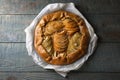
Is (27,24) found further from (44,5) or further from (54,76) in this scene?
(54,76)

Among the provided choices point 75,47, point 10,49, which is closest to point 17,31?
point 10,49

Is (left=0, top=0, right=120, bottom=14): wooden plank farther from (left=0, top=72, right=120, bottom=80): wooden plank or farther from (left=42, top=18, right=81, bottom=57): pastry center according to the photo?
(left=0, top=72, right=120, bottom=80): wooden plank

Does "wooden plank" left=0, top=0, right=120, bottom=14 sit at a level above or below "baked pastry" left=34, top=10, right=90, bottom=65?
above

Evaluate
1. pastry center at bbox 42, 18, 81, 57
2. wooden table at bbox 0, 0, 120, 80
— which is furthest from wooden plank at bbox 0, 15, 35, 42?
pastry center at bbox 42, 18, 81, 57

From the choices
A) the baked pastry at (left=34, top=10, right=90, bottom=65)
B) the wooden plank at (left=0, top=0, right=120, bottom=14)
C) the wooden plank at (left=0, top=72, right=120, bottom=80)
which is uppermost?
the wooden plank at (left=0, top=0, right=120, bottom=14)

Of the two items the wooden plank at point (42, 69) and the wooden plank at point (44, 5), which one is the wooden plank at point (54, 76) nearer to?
the wooden plank at point (42, 69)

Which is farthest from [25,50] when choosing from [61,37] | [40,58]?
[61,37]

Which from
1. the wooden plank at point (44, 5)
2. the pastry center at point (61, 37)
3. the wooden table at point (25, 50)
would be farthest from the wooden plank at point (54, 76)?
the wooden plank at point (44, 5)

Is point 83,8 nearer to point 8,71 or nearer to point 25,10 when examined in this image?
point 25,10
